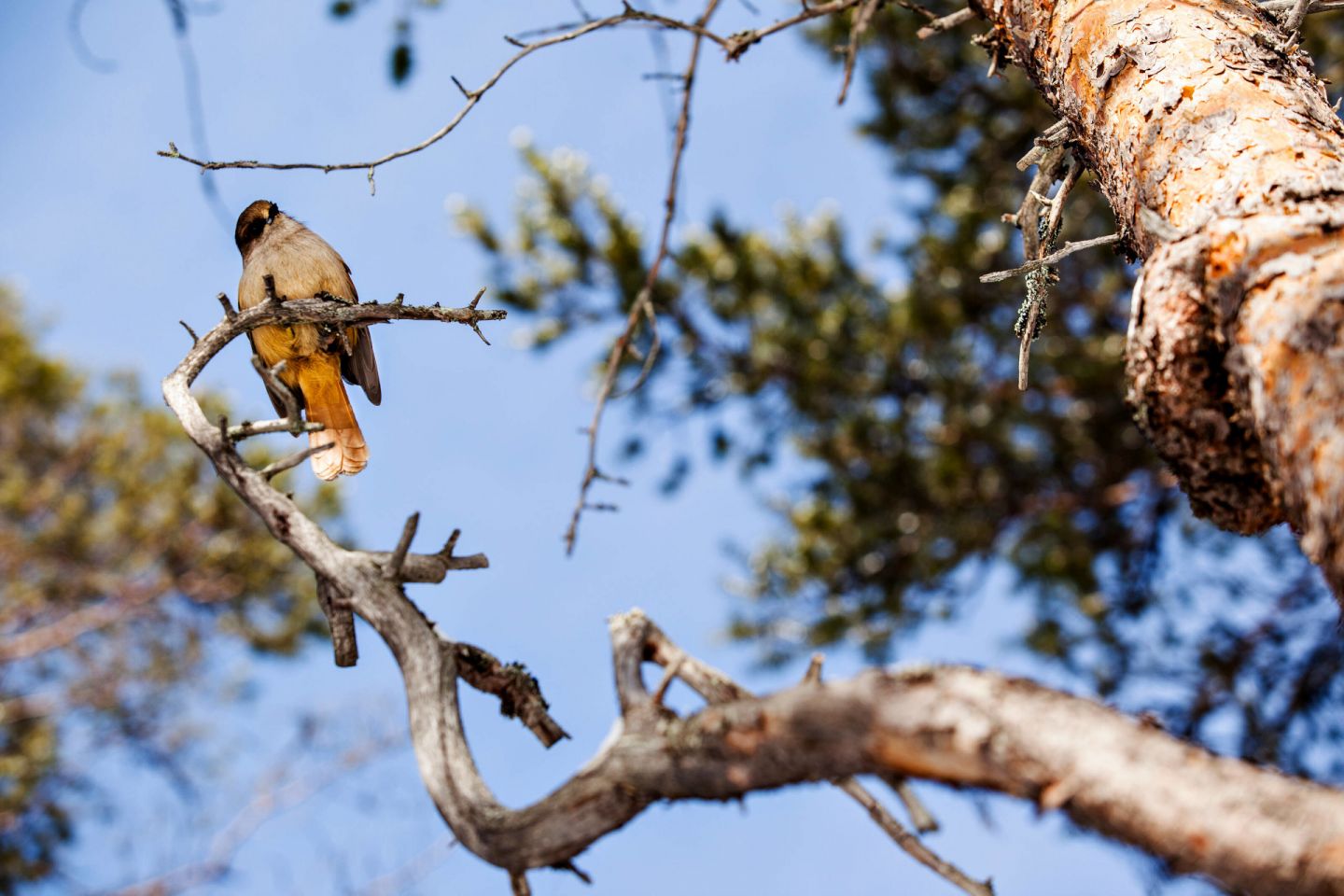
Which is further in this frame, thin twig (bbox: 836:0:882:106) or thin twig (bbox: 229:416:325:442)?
thin twig (bbox: 836:0:882:106)

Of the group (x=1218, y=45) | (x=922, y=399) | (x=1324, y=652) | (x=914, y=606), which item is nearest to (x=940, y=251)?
(x=922, y=399)

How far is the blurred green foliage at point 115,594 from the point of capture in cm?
1013

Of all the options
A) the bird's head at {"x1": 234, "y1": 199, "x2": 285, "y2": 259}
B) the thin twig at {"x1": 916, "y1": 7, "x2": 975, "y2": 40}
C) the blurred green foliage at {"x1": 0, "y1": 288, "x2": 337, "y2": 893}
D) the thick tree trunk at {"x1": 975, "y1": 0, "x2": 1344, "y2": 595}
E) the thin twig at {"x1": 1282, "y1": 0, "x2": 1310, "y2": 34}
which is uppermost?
the blurred green foliage at {"x1": 0, "y1": 288, "x2": 337, "y2": 893}

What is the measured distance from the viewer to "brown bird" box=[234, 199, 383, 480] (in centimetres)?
296

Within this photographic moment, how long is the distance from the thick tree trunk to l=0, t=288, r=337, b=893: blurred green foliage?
922 cm

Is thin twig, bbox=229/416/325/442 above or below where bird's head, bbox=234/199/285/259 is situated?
below

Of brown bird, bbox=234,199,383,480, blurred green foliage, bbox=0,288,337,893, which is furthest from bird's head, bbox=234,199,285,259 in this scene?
blurred green foliage, bbox=0,288,337,893

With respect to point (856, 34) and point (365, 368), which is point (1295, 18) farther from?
point (365, 368)

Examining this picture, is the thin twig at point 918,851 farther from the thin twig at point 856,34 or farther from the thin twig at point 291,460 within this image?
the thin twig at point 856,34

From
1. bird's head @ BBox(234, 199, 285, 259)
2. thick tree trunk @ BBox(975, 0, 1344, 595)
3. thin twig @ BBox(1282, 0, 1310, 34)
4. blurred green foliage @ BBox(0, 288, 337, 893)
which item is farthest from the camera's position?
blurred green foliage @ BBox(0, 288, 337, 893)

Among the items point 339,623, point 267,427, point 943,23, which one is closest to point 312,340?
point 267,427

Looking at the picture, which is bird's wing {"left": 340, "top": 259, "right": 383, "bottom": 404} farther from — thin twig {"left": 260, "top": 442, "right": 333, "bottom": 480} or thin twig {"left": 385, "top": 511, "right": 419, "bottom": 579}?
thin twig {"left": 385, "top": 511, "right": 419, "bottom": 579}

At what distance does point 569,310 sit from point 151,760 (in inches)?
262

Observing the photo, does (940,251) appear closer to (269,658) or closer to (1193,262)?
(1193,262)
